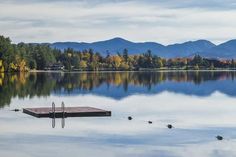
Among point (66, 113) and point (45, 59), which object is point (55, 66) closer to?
point (45, 59)

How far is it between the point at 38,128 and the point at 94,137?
3914 millimetres

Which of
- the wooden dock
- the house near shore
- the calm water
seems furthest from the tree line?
the wooden dock

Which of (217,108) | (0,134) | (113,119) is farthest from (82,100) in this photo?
→ (0,134)

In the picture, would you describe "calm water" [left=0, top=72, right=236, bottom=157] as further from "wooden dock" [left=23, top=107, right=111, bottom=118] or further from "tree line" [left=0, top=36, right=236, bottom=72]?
"tree line" [left=0, top=36, right=236, bottom=72]

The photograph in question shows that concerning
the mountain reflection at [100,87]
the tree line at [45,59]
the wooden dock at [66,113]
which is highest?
the tree line at [45,59]

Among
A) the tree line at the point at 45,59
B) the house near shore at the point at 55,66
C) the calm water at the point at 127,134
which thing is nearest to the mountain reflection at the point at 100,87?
the calm water at the point at 127,134

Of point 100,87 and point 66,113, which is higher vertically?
point 66,113

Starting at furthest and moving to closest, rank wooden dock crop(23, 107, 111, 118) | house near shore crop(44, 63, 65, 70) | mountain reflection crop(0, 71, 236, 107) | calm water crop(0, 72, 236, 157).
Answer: house near shore crop(44, 63, 65, 70) < mountain reflection crop(0, 71, 236, 107) < wooden dock crop(23, 107, 111, 118) < calm water crop(0, 72, 236, 157)

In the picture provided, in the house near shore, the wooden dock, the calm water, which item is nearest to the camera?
the calm water

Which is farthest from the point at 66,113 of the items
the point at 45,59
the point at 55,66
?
the point at 55,66

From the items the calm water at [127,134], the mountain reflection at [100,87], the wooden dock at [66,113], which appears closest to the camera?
the calm water at [127,134]

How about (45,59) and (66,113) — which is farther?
(45,59)

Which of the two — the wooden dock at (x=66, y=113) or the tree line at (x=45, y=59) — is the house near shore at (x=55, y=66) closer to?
the tree line at (x=45, y=59)

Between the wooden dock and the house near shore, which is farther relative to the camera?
the house near shore
